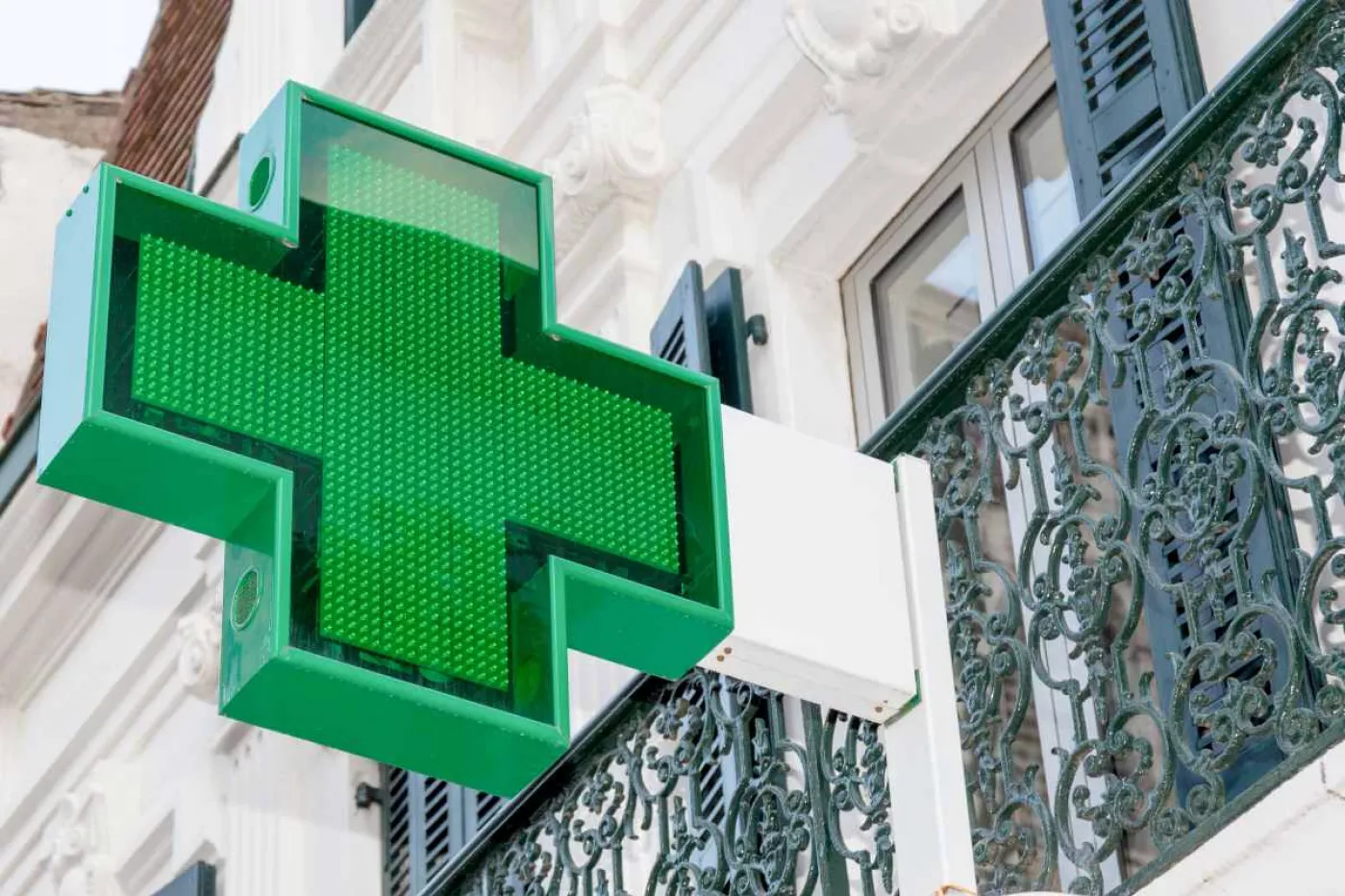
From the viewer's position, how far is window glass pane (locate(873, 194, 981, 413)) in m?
7.20

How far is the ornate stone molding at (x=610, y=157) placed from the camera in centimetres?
820

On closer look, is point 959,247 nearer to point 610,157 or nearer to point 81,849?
point 610,157

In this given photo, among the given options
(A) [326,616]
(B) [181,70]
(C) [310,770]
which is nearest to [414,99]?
(C) [310,770]

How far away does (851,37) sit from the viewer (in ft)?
23.9

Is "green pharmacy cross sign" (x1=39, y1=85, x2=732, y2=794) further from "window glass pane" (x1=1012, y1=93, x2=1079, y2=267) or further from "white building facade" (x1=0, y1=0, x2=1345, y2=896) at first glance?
"window glass pane" (x1=1012, y1=93, x2=1079, y2=267)

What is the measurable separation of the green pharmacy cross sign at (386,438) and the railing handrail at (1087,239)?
4.78 ft

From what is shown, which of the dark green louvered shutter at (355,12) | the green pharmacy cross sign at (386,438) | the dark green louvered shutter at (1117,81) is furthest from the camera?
the dark green louvered shutter at (355,12)

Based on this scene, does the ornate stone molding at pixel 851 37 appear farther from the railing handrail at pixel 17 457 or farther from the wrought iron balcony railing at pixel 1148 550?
the railing handrail at pixel 17 457

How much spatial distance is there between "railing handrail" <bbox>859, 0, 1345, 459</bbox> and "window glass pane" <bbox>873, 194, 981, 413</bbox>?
5.22 feet

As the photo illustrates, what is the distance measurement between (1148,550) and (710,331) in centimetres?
293

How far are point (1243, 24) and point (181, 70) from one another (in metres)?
7.67

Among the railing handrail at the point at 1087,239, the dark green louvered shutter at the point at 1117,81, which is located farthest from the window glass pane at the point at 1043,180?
the railing handrail at the point at 1087,239

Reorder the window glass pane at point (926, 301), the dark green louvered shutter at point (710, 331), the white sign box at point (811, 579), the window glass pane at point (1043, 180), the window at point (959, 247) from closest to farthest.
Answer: the white sign box at point (811, 579) < the window glass pane at point (1043, 180) < the window at point (959, 247) < the window glass pane at point (926, 301) < the dark green louvered shutter at point (710, 331)

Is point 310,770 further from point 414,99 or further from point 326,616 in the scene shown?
point 326,616
